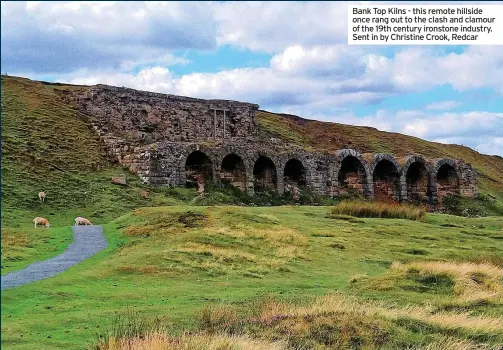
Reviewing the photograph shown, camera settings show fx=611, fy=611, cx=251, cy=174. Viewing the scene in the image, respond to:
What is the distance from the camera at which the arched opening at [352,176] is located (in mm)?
46375

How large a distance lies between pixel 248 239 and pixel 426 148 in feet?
196

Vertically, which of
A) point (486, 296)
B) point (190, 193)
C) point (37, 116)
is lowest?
point (486, 296)

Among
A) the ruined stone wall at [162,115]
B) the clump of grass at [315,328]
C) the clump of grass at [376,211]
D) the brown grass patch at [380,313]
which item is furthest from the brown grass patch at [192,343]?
the ruined stone wall at [162,115]

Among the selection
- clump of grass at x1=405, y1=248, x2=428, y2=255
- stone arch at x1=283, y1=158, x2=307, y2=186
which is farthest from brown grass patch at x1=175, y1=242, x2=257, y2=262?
stone arch at x1=283, y1=158, x2=307, y2=186

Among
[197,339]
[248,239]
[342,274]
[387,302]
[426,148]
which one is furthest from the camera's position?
[426,148]

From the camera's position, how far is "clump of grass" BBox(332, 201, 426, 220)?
3036 centimetres

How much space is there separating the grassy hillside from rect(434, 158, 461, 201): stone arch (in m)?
25.3

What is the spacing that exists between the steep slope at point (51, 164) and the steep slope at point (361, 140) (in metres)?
25.8

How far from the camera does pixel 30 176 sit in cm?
3130

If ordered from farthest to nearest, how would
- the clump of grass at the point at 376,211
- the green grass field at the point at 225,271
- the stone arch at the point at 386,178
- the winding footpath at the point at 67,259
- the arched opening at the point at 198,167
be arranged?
the stone arch at the point at 386,178 → the arched opening at the point at 198,167 → the clump of grass at the point at 376,211 → the winding footpath at the point at 67,259 → the green grass field at the point at 225,271

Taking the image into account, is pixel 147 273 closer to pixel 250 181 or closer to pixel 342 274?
pixel 342 274

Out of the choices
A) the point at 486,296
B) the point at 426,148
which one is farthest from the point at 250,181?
the point at 426,148

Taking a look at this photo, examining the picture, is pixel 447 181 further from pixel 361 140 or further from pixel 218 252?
pixel 218 252

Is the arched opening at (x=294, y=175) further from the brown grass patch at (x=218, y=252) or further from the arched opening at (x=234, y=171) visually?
the brown grass patch at (x=218, y=252)
